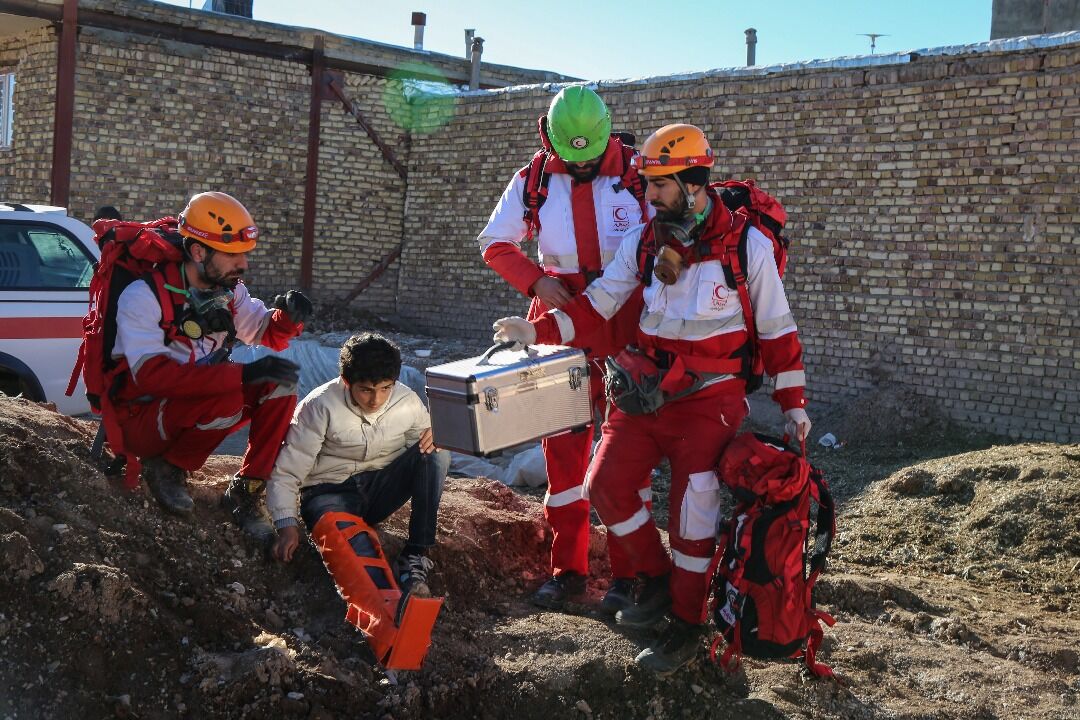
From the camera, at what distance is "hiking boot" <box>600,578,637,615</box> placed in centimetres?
434

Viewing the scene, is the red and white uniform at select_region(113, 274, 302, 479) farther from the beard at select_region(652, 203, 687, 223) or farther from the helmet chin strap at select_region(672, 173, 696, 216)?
the helmet chin strap at select_region(672, 173, 696, 216)

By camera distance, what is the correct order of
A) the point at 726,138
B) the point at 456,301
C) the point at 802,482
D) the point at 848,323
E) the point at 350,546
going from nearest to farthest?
the point at 802,482
the point at 350,546
the point at 848,323
the point at 726,138
the point at 456,301

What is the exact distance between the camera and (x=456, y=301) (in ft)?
47.4

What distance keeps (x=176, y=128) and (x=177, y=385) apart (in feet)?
34.1

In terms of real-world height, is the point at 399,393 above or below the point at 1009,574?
above

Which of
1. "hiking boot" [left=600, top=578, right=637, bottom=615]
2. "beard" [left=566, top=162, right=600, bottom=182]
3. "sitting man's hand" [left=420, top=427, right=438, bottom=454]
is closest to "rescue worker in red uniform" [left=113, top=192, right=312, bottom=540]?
"sitting man's hand" [left=420, top=427, right=438, bottom=454]

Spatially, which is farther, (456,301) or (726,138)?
(456,301)

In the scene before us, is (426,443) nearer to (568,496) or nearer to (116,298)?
(568,496)

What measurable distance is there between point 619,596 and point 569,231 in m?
1.64

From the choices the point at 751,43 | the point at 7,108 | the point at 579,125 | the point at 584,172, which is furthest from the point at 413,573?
the point at 751,43

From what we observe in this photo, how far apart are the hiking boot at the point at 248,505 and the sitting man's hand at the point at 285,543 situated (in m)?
0.18

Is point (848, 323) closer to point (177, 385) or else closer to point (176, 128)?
point (177, 385)

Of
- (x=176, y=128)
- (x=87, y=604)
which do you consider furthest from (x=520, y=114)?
(x=87, y=604)

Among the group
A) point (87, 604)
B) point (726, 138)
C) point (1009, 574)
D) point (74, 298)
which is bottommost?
point (1009, 574)
